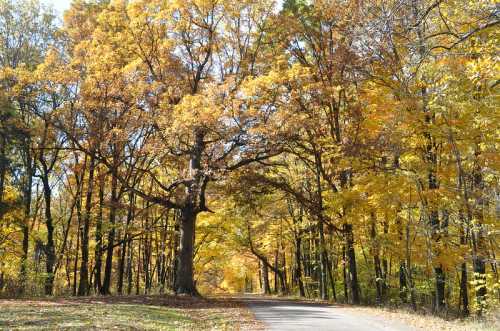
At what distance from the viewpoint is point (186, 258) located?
2286cm

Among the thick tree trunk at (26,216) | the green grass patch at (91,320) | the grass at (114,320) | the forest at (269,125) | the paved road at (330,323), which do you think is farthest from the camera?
the thick tree trunk at (26,216)

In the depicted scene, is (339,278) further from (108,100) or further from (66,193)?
(66,193)

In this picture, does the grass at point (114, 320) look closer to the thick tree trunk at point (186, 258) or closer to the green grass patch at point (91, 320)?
the green grass patch at point (91, 320)

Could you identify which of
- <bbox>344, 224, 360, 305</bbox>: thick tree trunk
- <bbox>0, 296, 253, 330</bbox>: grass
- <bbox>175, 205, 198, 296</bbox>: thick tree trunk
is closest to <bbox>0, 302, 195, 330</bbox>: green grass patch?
<bbox>0, 296, 253, 330</bbox>: grass

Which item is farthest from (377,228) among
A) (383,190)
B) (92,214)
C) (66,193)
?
(66,193)

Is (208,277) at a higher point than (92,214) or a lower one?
lower

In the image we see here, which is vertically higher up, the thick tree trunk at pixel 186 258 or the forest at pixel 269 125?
the forest at pixel 269 125

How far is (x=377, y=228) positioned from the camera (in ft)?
76.9

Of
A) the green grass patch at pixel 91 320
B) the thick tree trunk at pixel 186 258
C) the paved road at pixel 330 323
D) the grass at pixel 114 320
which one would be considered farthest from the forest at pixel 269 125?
the green grass patch at pixel 91 320

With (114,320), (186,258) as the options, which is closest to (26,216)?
(186,258)

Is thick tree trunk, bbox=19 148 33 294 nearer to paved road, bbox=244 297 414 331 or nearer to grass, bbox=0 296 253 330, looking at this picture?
grass, bbox=0 296 253 330

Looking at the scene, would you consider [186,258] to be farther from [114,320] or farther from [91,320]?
[91,320]

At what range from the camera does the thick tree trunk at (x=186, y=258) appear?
22.6 meters

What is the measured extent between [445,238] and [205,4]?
49.7ft
